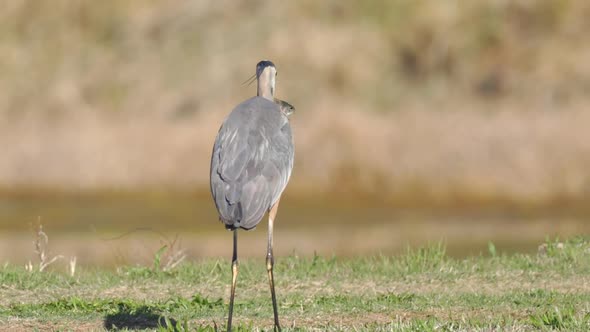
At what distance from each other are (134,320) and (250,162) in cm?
203

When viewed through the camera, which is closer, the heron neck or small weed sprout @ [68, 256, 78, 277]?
the heron neck

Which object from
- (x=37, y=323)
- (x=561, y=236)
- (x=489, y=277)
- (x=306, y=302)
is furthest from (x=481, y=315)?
(x=561, y=236)

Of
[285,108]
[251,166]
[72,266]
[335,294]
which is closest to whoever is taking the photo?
[251,166]

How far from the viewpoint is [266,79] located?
28.2 ft

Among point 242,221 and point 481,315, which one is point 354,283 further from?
point 242,221

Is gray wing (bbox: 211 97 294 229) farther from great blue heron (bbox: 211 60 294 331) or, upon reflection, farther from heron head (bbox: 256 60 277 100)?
heron head (bbox: 256 60 277 100)

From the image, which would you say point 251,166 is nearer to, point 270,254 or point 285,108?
point 270,254

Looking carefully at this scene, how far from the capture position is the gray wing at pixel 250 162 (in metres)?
7.64

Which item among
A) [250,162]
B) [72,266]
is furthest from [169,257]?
[250,162]

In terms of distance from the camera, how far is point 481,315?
371 inches

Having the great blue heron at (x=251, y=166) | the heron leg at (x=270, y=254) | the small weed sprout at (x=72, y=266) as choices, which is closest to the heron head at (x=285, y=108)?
the great blue heron at (x=251, y=166)

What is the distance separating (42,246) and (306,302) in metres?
3.47

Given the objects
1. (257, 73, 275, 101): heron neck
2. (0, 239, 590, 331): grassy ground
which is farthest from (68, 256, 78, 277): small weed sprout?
(257, 73, 275, 101): heron neck

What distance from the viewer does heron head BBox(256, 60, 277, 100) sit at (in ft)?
28.2
